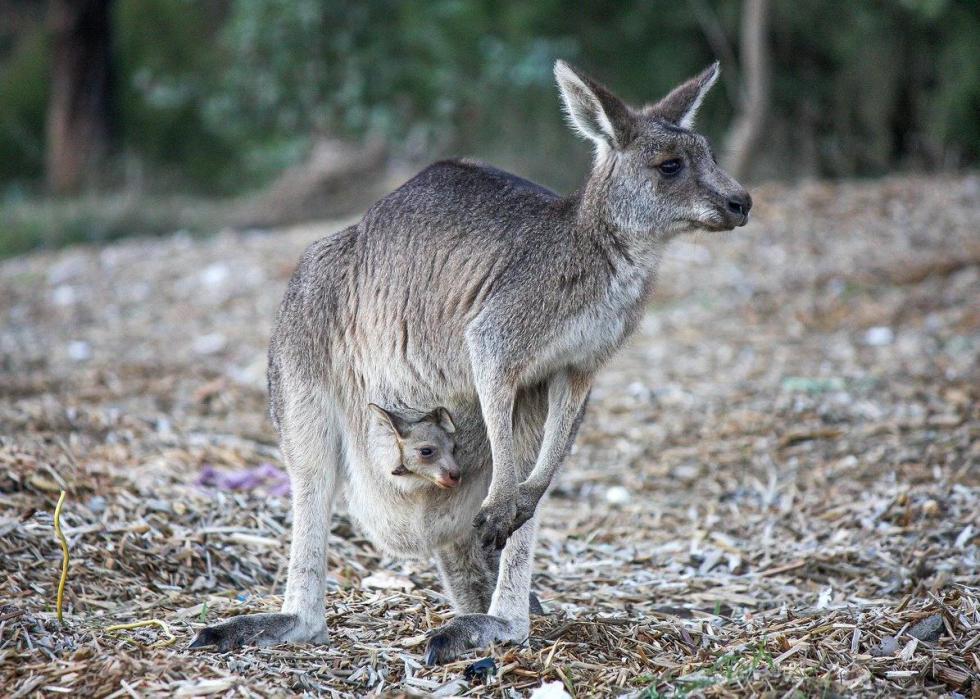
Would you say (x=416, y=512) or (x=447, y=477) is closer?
(x=447, y=477)

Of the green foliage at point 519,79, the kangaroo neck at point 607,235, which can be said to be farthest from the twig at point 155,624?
the green foliage at point 519,79

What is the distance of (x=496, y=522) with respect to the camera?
3336 mm

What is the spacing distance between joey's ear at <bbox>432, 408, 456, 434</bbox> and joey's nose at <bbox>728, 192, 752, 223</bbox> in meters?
1.06

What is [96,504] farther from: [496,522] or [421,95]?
[421,95]

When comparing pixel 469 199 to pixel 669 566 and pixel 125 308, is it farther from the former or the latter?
pixel 125 308

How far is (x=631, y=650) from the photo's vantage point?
134 inches

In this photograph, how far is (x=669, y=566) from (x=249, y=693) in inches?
81.7

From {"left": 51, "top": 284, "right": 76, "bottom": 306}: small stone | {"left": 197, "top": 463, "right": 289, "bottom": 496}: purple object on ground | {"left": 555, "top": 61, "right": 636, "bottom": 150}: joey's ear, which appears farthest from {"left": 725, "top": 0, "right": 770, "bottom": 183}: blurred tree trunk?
{"left": 555, "top": 61, "right": 636, "bottom": 150}: joey's ear

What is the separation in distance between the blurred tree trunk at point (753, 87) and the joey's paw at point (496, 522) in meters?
8.18

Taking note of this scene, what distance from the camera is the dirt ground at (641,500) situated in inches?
126

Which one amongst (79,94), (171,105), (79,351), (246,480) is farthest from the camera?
(171,105)

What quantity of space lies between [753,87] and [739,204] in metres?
7.87

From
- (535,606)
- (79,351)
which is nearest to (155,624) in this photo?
(535,606)

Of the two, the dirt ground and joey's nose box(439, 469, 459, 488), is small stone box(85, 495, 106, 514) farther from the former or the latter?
joey's nose box(439, 469, 459, 488)
